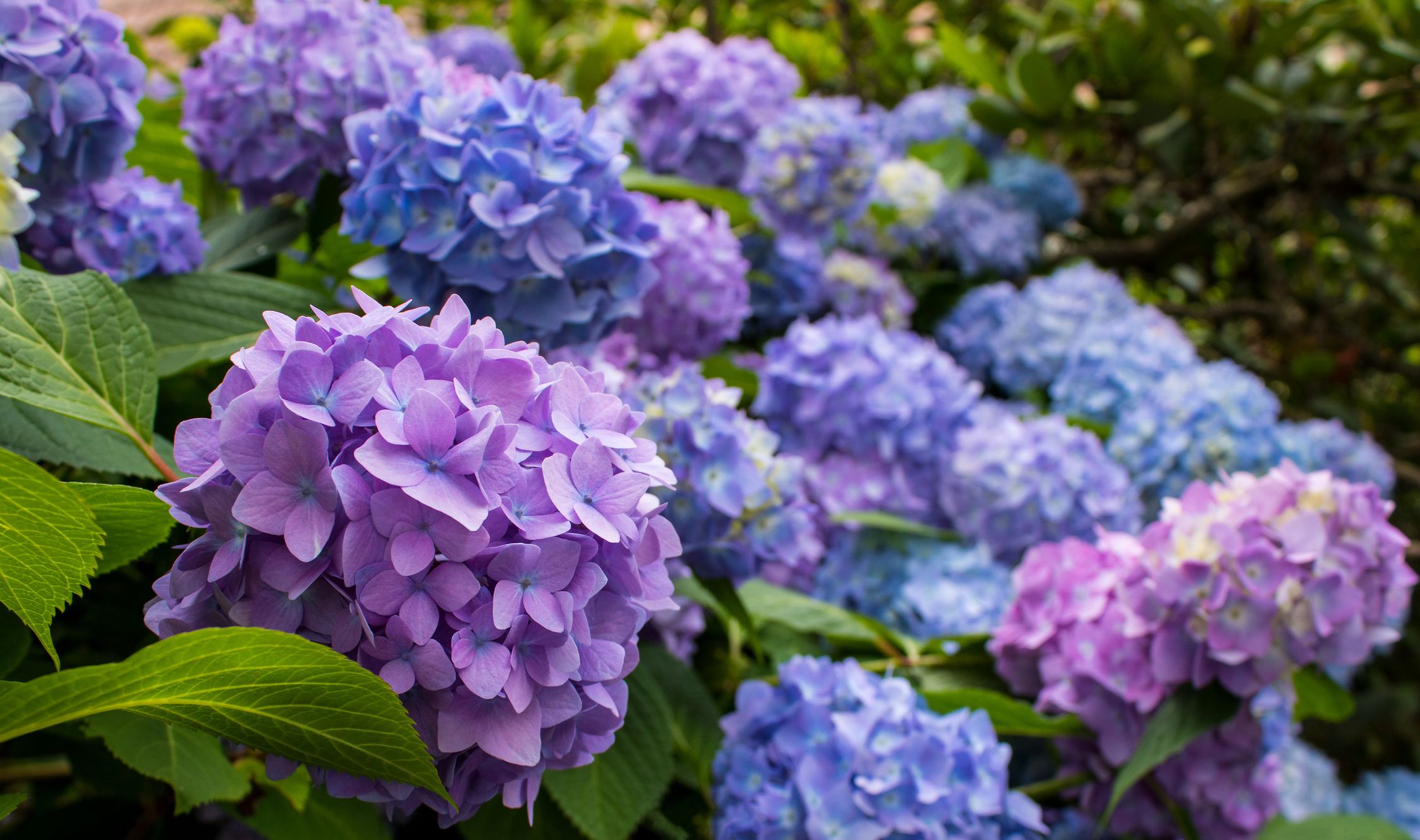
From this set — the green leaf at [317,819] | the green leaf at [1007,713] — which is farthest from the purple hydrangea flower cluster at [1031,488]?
the green leaf at [317,819]

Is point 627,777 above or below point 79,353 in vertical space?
below

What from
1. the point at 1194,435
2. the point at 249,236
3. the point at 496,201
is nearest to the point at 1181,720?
the point at 1194,435

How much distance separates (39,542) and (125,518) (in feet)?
0.27

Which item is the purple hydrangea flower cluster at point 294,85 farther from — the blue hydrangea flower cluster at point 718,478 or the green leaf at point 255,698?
the green leaf at point 255,698

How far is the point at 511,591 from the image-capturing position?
1.51 feet

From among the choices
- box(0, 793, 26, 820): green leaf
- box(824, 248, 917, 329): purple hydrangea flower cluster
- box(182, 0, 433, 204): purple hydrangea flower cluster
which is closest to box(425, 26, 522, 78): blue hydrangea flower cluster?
box(824, 248, 917, 329): purple hydrangea flower cluster

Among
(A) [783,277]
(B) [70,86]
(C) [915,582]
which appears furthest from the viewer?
(A) [783,277]

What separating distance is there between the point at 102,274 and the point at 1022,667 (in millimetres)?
→ 849

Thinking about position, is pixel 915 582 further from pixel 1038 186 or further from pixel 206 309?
pixel 1038 186

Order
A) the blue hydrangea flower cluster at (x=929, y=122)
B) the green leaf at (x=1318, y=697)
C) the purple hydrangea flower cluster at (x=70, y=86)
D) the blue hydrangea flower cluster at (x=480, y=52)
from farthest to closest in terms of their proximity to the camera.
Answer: the blue hydrangea flower cluster at (x=929, y=122) → the blue hydrangea flower cluster at (x=480, y=52) → the green leaf at (x=1318, y=697) → the purple hydrangea flower cluster at (x=70, y=86)

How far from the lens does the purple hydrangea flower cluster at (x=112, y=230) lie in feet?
2.51

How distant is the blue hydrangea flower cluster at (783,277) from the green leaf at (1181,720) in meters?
0.83

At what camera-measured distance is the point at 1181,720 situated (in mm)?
847

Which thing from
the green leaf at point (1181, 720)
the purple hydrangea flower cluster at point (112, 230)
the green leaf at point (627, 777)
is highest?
the purple hydrangea flower cluster at point (112, 230)
